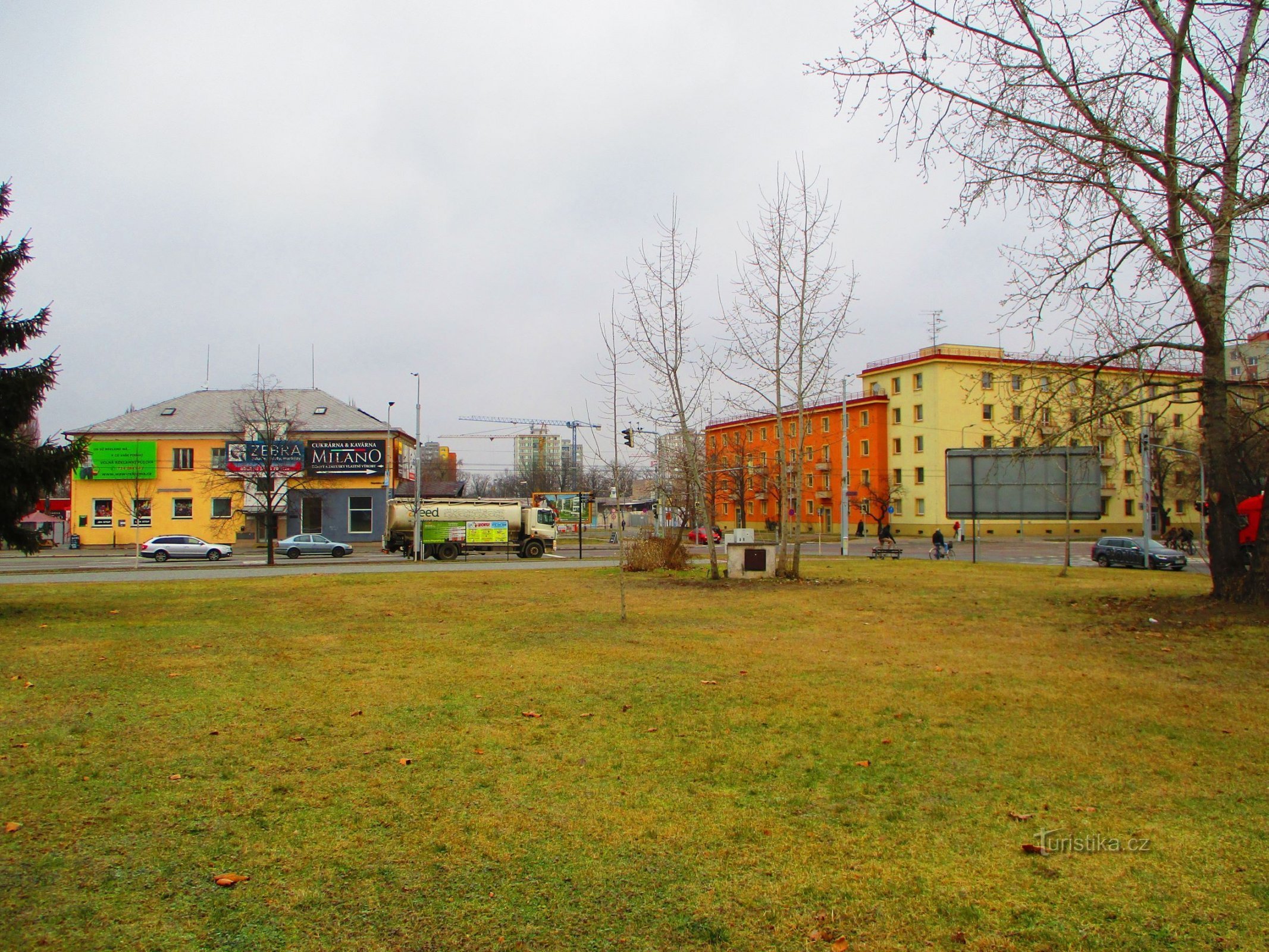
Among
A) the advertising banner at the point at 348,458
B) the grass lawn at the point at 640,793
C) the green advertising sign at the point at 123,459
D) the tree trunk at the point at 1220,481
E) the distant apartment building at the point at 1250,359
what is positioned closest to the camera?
the grass lawn at the point at 640,793

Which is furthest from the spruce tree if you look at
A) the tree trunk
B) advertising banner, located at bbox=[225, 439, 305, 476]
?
advertising banner, located at bbox=[225, 439, 305, 476]

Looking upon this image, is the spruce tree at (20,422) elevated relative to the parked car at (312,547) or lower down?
elevated

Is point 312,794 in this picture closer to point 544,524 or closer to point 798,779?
point 798,779

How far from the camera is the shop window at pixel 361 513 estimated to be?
188 ft

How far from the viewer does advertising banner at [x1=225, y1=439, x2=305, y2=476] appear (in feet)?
164

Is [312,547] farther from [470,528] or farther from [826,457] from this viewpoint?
[826,457]

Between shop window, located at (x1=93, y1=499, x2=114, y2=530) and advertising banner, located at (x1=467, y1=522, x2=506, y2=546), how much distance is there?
28.6 meters

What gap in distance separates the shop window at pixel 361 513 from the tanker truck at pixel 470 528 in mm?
10904

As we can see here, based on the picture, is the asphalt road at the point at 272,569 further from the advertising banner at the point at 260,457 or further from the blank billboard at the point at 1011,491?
the blank billboard at the point at 1011,491

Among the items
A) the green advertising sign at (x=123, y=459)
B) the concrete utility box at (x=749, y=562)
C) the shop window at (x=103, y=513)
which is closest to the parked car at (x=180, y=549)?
the green advertising sign at (x=123, y=459)

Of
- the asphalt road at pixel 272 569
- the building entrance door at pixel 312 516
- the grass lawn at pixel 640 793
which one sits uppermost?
the building entrance door at pixel 312 516

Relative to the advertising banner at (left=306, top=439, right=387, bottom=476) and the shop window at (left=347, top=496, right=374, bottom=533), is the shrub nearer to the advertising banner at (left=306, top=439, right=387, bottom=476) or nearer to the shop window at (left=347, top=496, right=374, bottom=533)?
the advertising banner at (left=306, top=439, right=387, bottom=476)

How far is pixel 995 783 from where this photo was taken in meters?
5.59

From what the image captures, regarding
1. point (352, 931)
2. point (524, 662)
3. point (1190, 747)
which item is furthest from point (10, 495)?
point (1190, 747)
